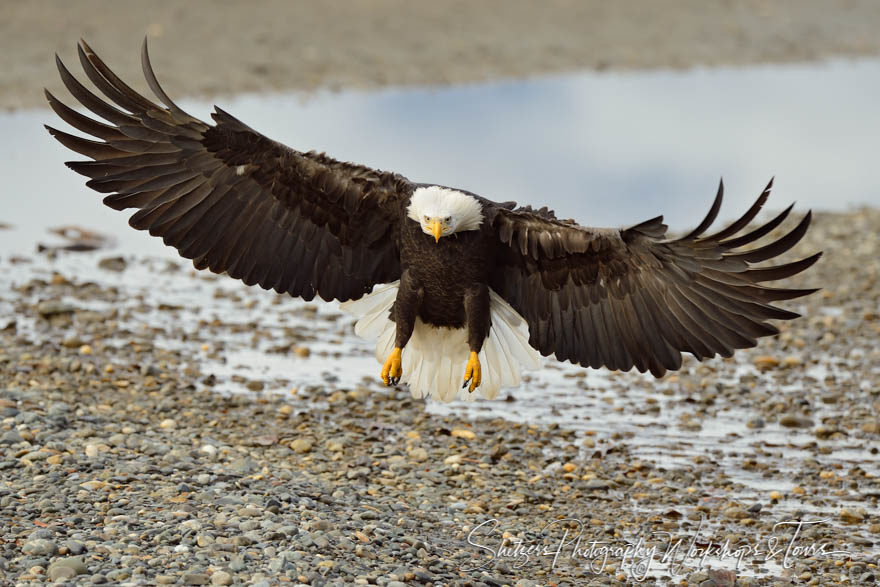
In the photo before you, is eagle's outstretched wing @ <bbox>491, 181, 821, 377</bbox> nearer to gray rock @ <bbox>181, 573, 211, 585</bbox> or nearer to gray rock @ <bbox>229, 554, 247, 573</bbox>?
gray rock @ <bbox>229, 554, 247, 573</bbox>

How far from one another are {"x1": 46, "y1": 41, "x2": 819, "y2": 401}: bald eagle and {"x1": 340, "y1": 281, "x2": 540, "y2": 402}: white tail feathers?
0.03ft

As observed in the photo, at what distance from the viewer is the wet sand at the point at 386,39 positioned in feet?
53.4

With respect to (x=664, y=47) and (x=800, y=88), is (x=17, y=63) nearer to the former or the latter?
(x=664, y=47)

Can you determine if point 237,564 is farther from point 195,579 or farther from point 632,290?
→ point 632,290

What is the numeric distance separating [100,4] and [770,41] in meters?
10.3

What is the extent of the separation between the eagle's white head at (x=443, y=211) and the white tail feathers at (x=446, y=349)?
587mm

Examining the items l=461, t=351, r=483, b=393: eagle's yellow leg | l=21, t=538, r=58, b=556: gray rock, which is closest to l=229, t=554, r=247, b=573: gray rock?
l=21, t=538, r=58, b=556: gray rock

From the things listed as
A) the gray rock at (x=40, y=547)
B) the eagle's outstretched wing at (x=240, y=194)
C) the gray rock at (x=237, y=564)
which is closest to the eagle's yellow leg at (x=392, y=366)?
the eagle's outstretched wing at (x=240, y=194)

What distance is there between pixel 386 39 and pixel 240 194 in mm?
12789

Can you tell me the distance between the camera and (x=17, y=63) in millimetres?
15859

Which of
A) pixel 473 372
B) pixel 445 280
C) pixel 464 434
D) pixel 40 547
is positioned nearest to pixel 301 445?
pixel 464 434

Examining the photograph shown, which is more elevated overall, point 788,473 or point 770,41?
point 770,41

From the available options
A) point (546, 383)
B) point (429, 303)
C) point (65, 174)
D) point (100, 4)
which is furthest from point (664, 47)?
point (429, 303)

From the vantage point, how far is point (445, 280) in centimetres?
577
